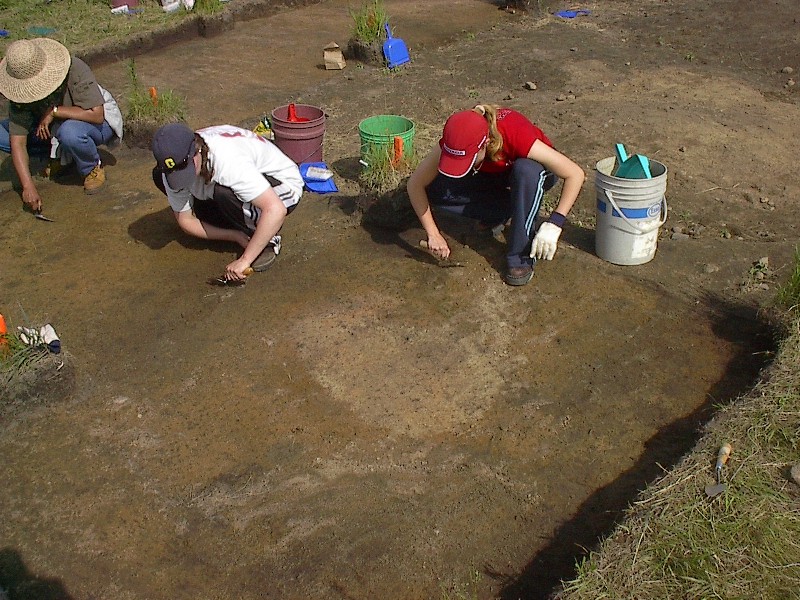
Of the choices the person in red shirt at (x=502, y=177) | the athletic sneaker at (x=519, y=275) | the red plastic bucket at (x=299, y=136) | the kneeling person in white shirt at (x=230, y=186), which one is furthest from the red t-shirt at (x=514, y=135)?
the red plastic bucket at (x=299, y=136)

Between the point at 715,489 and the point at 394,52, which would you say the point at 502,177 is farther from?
the point at 394,52

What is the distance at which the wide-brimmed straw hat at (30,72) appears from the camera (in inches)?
172

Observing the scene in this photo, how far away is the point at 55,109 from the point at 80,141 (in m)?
0.23

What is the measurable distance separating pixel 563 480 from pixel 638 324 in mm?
1033

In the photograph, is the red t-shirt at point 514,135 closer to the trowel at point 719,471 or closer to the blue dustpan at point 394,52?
the trowel at point 719,471

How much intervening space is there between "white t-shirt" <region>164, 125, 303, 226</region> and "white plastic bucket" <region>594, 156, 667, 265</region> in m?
1.60

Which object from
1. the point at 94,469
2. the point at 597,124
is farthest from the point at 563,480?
the point at 597,124

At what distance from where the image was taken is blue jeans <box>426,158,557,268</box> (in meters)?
3.51

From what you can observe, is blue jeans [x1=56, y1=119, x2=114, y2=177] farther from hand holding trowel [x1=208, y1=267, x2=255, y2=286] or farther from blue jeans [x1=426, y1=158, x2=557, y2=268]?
blue jeans [x1=426, y1=158, x2=557, y2=268]

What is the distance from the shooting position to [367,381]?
3.17m

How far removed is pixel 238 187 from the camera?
3535 millimetres

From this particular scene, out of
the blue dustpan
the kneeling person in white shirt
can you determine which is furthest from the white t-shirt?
the blue dustpan

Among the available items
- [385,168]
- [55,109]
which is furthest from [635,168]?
[55,109]

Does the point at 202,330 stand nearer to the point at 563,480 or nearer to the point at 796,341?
the point at 563,480
